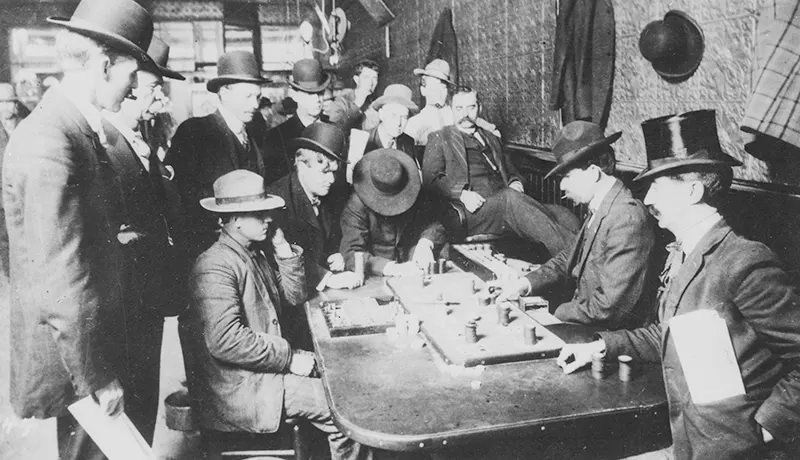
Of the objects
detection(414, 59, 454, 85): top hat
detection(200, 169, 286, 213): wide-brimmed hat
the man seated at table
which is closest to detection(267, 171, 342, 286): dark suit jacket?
the man seated at table

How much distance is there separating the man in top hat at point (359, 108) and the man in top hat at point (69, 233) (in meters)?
4.03

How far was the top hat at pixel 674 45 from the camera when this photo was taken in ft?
13.5

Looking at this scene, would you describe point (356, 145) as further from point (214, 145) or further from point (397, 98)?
point (214, 145)

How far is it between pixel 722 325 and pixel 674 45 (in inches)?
111

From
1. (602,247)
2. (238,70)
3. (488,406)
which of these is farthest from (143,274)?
(602,247)

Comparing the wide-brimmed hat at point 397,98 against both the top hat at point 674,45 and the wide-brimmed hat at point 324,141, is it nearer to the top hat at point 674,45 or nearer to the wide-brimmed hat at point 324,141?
the wide-brimmed hat at point 324,141

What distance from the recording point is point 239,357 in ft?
9.39

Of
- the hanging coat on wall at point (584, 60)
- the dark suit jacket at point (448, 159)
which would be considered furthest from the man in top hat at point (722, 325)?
the dark suit jacket at point (448, 159)

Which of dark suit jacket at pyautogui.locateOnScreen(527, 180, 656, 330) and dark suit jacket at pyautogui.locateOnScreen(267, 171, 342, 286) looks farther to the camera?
dark suit jacket at pyautogui.locateOnScreen(267, 171, 342, 286)

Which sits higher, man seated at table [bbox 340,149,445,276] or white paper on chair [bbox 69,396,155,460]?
man seated at table [bbox 340,149,445,276]

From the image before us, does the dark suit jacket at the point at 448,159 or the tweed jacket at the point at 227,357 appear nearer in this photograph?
the tweed jacket at the point at 227,357

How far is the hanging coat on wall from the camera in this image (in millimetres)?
5031

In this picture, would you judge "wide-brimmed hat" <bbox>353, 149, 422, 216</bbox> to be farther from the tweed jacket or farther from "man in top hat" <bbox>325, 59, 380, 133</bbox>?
"man in top hat" <bbox>325, 59, 380, 133</bbox>

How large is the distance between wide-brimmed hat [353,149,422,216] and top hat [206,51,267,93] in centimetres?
100
